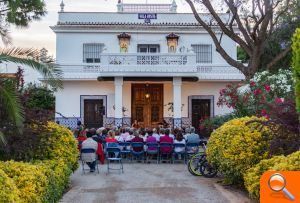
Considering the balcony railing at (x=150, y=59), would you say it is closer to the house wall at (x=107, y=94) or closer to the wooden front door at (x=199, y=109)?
the house wall at (x=107, y=94)

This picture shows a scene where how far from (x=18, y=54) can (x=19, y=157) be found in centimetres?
245

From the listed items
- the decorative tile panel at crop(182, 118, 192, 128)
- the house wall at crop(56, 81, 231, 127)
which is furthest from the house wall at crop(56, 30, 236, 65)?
the decorative tile panel at crop(182, 118, 192, 128)

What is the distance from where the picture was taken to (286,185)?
3.06 meters

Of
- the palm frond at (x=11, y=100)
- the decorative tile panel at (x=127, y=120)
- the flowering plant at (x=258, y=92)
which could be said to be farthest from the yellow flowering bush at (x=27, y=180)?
the decorative tile panel at (x=127, y=120)

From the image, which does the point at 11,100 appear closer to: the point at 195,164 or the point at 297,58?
the point at 297,58

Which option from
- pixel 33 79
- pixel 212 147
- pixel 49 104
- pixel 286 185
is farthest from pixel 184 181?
pixel 33 79

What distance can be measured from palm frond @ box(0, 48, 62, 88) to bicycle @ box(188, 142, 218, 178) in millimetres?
5843

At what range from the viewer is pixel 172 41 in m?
30.0

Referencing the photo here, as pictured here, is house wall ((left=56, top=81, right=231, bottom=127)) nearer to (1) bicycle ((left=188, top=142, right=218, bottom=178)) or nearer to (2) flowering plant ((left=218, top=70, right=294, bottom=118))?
(2) flowering plant ((left=218, top=70, right=294, bottom=118))

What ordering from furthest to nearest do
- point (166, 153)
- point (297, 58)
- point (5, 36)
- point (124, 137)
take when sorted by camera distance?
1. point (124, 137)
2. point (166, 153)
3. point (5, 36)
4. point (297, 58)

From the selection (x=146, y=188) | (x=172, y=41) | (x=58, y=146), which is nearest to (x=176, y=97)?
(x=172, y=41)

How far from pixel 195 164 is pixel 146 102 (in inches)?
579

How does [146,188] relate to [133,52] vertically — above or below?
below

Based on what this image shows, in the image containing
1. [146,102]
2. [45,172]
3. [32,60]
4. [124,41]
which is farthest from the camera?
[146,102]
